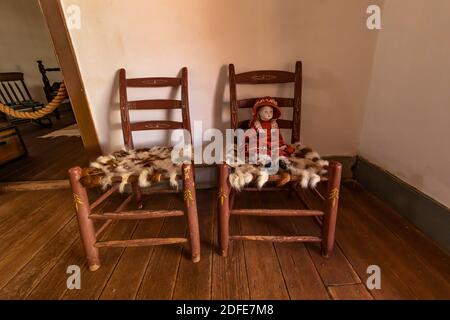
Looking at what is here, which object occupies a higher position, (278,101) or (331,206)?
(278,101)

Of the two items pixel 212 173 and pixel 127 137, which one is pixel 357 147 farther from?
pixel 127 137

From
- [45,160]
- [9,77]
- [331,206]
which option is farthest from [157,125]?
[9,77]

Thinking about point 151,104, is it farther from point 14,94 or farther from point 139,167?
point 14,94

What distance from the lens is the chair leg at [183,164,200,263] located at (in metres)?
0.85

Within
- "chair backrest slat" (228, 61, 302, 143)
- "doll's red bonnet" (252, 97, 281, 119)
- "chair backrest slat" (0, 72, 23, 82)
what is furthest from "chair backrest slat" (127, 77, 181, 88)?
"chair backrest slat" (0, 72, 23, 82)

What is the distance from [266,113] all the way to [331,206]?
51 cm

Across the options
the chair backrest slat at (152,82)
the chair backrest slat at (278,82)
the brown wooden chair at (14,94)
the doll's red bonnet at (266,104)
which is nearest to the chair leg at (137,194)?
the chair backrest slat at (152,82)

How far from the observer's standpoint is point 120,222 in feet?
4.09

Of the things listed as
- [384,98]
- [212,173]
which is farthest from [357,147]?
[212,173]

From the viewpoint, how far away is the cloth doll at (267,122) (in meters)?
1.08

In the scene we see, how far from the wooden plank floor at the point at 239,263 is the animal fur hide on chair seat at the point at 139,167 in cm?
33

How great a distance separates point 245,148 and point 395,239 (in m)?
0.77

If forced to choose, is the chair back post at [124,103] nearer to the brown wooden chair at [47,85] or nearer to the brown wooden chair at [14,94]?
the brown wooden chair at [14,94]

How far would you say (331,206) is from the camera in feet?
2.85
